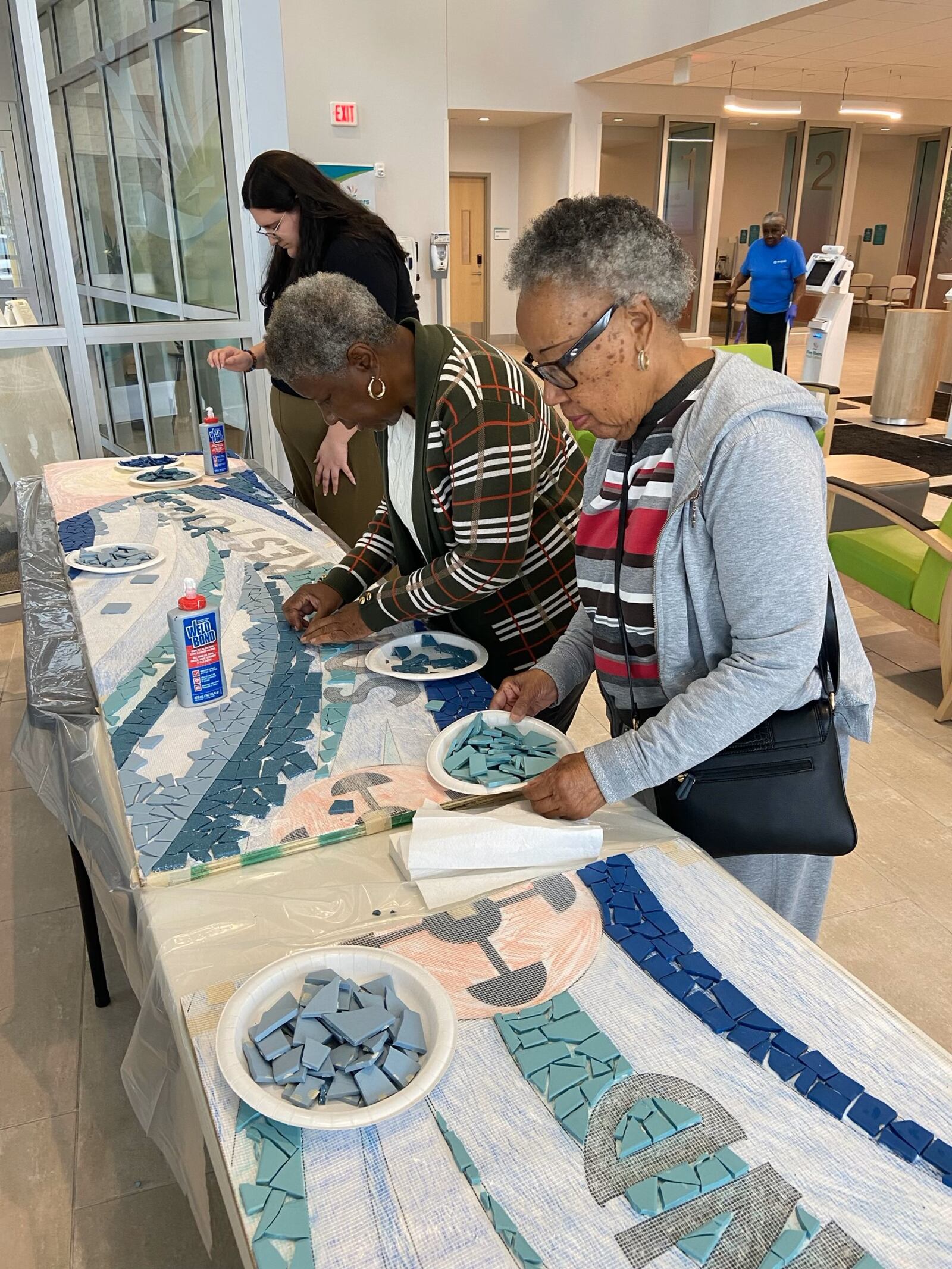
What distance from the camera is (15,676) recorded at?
3.50 m

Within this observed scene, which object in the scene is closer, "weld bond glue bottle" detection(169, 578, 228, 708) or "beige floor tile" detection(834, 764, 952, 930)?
"weld bond glue bottle" detection(169, 578, 228, 708)

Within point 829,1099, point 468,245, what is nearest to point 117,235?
point 829,1099

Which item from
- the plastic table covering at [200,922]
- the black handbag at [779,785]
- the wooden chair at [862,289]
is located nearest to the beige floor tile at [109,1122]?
the plastic table covering at [200,922]

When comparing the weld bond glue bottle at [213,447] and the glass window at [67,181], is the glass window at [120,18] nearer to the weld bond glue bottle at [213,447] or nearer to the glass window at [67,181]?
the glass window at [67,181]

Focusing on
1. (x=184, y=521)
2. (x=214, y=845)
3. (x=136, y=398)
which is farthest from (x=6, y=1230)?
(x=136, y=398)

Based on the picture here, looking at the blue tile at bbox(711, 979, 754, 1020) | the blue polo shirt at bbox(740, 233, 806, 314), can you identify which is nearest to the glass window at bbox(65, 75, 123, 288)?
the blue tile at bbox(711, 979, 754, 1020)

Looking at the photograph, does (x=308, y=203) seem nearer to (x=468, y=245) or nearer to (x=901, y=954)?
(x=901, y=954)

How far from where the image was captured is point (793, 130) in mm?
11961

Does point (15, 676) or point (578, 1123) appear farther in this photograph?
point (15, 676)

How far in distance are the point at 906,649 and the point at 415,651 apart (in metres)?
2.71

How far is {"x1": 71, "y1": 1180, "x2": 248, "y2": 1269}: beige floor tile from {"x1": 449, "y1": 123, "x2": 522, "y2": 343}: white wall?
33.4 feet

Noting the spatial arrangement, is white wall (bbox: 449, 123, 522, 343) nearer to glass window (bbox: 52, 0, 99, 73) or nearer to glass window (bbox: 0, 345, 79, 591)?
glass window (bbox: 52, 0, 99, 73)

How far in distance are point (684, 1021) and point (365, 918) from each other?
1.22 ft

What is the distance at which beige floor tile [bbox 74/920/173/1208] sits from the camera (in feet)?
5.22
